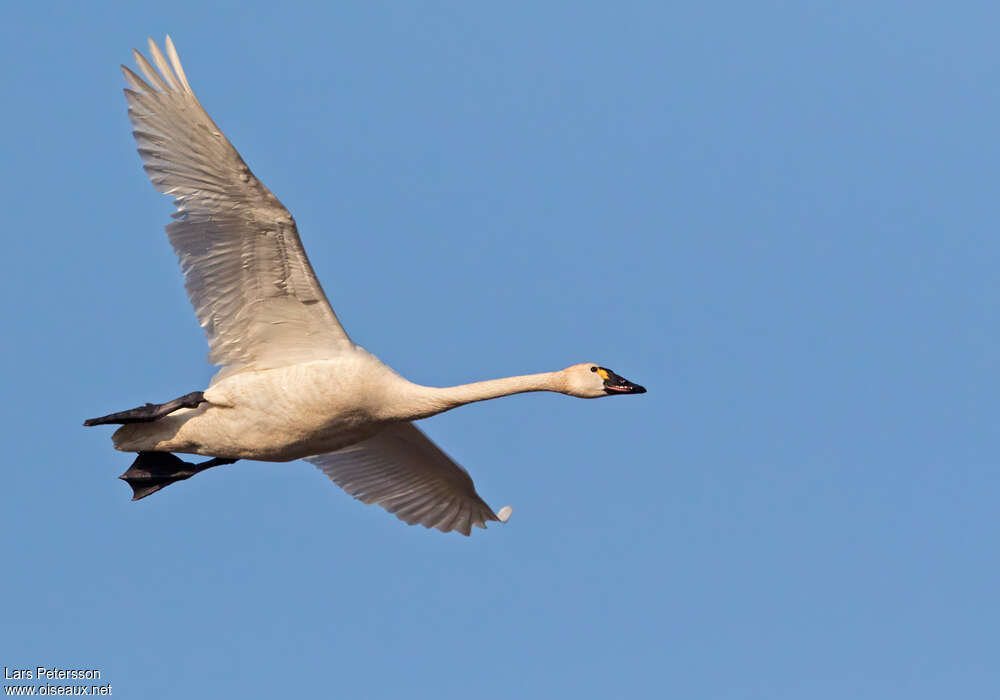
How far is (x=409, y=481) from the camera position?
67.2 feet

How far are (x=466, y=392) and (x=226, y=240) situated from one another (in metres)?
2.89

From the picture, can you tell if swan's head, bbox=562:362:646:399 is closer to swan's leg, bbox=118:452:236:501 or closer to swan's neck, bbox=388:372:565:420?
swan's neck, bbox=388:372:565:420

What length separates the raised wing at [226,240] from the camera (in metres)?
16.8

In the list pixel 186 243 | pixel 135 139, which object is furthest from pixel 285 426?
pixel 135 139

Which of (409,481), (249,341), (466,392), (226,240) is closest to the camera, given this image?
(226,240)

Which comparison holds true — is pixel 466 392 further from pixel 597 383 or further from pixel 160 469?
pixel 160 469

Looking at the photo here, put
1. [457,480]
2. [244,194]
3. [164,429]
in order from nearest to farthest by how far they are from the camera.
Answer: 1. [244,194]
2. [164,429]
3. [457,480]

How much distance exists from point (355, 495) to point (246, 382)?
10.6 ft

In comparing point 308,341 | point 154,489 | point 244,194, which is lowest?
point 154,489

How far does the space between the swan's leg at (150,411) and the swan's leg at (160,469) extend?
0.82 m

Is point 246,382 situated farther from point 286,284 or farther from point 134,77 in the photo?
point 134,77

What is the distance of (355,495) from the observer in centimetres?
2042

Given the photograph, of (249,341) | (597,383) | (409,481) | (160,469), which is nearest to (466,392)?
(597,383)

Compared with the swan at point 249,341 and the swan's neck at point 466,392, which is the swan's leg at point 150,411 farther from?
the swan's neck at point 466,392
